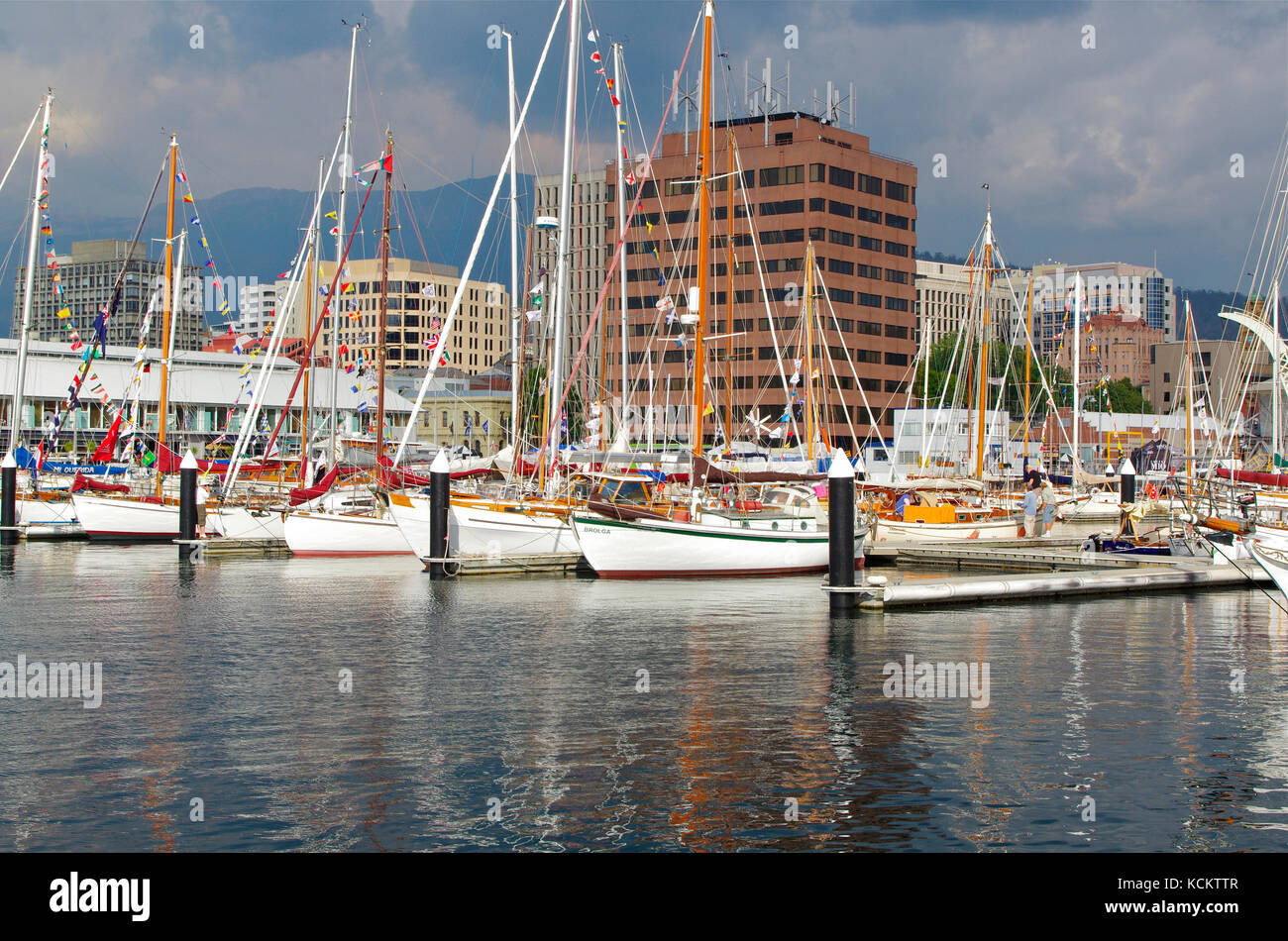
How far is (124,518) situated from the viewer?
58.9 metres

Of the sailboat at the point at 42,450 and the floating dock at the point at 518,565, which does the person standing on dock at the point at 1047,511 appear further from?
the sailboat at the point at 42,450

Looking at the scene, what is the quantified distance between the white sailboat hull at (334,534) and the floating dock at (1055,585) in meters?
23.3

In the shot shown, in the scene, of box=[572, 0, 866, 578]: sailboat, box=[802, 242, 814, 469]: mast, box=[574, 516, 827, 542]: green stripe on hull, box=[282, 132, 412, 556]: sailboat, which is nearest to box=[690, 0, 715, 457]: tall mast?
box=[572, 0, 866, 578]: sailboat

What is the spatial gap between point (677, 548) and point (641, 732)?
21.5 meters

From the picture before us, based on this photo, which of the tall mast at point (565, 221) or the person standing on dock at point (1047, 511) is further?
the person standing on dock at point (1047, 511)

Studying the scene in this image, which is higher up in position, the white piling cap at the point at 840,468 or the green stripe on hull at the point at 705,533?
the white piling cap at the point at 840,468

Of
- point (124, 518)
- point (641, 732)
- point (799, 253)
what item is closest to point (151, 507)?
point (124, 518)

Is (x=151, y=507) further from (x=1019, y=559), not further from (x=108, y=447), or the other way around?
(x=1019, y=559)

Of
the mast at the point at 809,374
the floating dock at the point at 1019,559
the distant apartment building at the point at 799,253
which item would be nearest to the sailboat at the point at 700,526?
the floating dock at the point at 1019,559

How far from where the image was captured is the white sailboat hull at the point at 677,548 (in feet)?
133

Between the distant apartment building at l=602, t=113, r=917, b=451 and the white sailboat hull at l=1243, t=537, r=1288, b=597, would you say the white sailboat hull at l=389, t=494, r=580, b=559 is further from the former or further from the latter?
the distant apartment building at l=602, t=113, r=917, b=451

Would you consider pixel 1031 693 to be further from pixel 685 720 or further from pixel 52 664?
pixel 52 664
